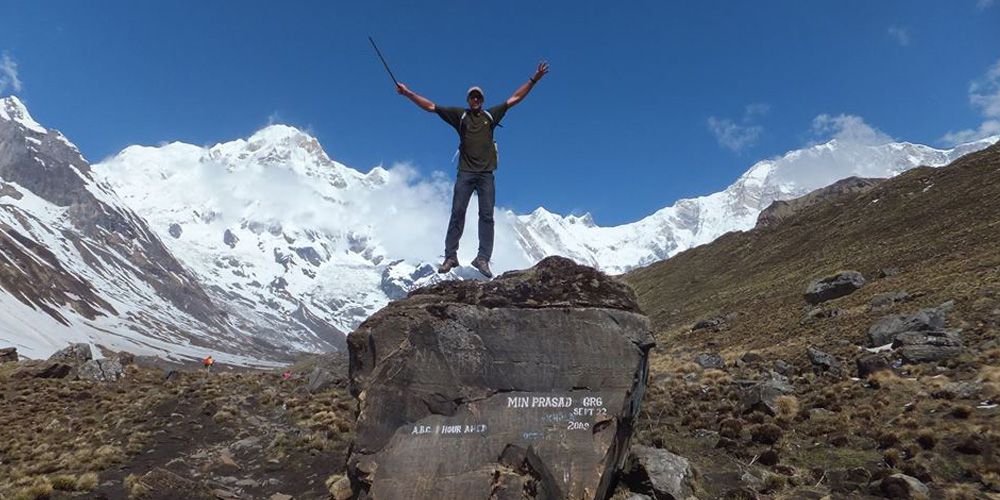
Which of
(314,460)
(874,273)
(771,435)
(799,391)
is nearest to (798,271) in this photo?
(874,273)

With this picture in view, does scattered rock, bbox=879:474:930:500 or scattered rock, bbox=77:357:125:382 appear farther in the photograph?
scattered rock, bbox=77:357:125:382

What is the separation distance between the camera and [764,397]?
70.9 ft

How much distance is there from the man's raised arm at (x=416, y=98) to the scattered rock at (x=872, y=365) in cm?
2128

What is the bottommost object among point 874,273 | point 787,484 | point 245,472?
point 245,472

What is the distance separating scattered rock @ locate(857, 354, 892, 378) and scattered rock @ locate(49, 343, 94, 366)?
41068mm

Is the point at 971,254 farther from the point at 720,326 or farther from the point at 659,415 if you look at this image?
the point at 659,415

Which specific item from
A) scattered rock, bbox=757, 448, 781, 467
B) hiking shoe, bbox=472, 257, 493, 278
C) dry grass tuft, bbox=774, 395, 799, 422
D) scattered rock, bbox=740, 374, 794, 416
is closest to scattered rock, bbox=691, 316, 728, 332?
scattered rock, bbox=740, 374, 794, 416

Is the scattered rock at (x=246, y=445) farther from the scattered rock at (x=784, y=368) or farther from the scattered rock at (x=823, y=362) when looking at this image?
the scattered rock at (x=823, y=362)

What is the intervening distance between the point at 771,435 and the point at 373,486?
12.2m

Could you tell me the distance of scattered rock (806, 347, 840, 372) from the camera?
27500 mm

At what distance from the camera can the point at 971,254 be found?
46.8 metres

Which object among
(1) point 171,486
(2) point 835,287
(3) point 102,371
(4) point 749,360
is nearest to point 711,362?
(4) point 749,360

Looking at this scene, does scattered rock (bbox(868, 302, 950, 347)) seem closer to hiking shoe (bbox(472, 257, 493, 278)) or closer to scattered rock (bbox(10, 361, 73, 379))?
hiking shoe (bbox(472, 257, 493, 278))

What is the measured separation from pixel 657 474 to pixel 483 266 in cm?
633
